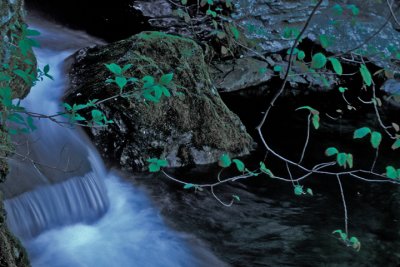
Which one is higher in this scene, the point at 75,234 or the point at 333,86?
the point at 75,234

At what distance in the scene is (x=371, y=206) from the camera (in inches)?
210

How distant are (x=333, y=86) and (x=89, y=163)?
20.9ft

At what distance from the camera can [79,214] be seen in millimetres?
4512

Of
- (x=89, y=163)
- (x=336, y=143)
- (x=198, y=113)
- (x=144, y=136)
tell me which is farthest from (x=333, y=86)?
(x=89, y=163)

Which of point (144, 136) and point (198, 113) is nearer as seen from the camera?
point (144, 136)

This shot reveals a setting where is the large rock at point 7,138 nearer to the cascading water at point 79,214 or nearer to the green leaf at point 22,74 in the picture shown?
the cascading water at point 79,214

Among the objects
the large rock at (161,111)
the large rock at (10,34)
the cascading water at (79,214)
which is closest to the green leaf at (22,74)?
the large rock at (10,34)

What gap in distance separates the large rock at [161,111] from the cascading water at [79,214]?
1.38 ft

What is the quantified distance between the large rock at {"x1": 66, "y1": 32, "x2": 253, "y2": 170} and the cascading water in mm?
420

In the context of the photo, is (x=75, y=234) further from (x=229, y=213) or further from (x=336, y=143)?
(x=336, y=143)

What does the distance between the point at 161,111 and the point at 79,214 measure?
71.1 inches

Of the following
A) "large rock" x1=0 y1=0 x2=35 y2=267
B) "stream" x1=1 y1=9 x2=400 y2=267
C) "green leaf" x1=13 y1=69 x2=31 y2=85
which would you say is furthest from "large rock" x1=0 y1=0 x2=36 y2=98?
"stream" x1=1 y1=9 x2=400 y2=267

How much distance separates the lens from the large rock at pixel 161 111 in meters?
5.55

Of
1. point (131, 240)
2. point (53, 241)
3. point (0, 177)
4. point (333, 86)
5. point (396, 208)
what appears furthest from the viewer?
point (333, 86)
